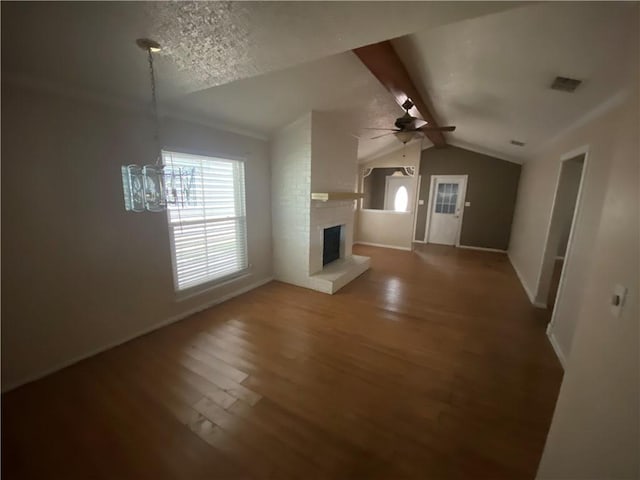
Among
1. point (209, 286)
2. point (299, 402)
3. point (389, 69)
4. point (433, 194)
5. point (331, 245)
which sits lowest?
point (299, 402)

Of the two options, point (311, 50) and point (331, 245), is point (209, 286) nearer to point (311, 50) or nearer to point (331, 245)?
point (331, 245)

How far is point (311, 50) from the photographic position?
5.03ft

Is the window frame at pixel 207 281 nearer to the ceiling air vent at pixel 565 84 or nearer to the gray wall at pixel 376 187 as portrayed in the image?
the ceiling air vent at pixel 565 84

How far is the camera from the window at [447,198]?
6.92 metres

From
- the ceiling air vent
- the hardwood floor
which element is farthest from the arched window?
the ceiling air vent

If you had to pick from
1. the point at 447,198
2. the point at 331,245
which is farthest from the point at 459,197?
the point at 331,245

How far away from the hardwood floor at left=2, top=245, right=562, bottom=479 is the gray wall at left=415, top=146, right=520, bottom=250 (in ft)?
13.7

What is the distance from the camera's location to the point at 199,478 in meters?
1.35

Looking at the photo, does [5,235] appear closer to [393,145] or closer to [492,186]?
[393,145]

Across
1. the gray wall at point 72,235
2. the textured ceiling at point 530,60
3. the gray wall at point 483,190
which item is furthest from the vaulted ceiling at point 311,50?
the gray wall at point 483,190

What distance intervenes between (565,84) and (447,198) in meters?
5.11

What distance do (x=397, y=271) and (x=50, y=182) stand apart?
15.3ft

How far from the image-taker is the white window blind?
2.88m

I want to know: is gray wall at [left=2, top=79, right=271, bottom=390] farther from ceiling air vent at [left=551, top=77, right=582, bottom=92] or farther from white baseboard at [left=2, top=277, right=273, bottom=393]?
ceiling air vent at [left=551, top=77, right=582, bottom=92]
